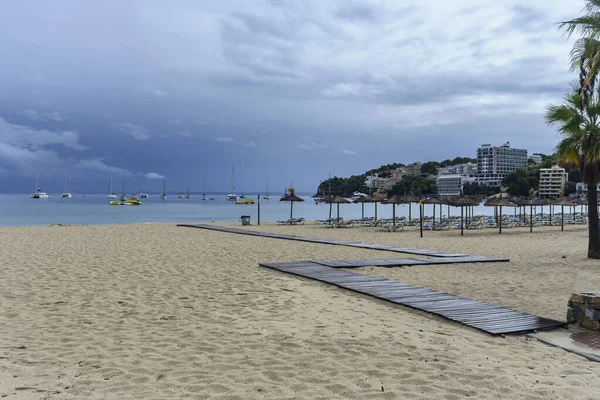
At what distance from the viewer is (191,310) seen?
5922mm

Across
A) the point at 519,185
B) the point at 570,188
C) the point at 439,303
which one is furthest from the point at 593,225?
the point at 570,188

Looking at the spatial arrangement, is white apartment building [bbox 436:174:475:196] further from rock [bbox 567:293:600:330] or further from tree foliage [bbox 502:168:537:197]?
rock [bbox 567:293:600:330]

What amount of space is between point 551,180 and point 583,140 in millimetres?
106185

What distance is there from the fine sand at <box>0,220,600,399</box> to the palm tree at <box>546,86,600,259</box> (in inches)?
160

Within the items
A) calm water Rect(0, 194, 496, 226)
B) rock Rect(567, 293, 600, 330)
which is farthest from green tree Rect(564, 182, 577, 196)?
rock Rect(567, 293, 600, 330)

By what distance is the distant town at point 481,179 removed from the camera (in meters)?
100

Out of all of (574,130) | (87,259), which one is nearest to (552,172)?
(574,130)

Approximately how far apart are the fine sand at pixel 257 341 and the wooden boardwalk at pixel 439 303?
0.27m

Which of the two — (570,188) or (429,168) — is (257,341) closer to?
(570,188)

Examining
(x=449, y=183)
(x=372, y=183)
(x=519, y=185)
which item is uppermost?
(x=372, y=183)

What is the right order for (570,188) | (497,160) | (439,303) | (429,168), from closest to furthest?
(439,303), (570,188), (497,160), (429,168)

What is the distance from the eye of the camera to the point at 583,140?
38.5 feet

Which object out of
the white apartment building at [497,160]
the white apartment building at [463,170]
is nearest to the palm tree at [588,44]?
the white apartment building at [497,160]

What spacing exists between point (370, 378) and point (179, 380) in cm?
147
